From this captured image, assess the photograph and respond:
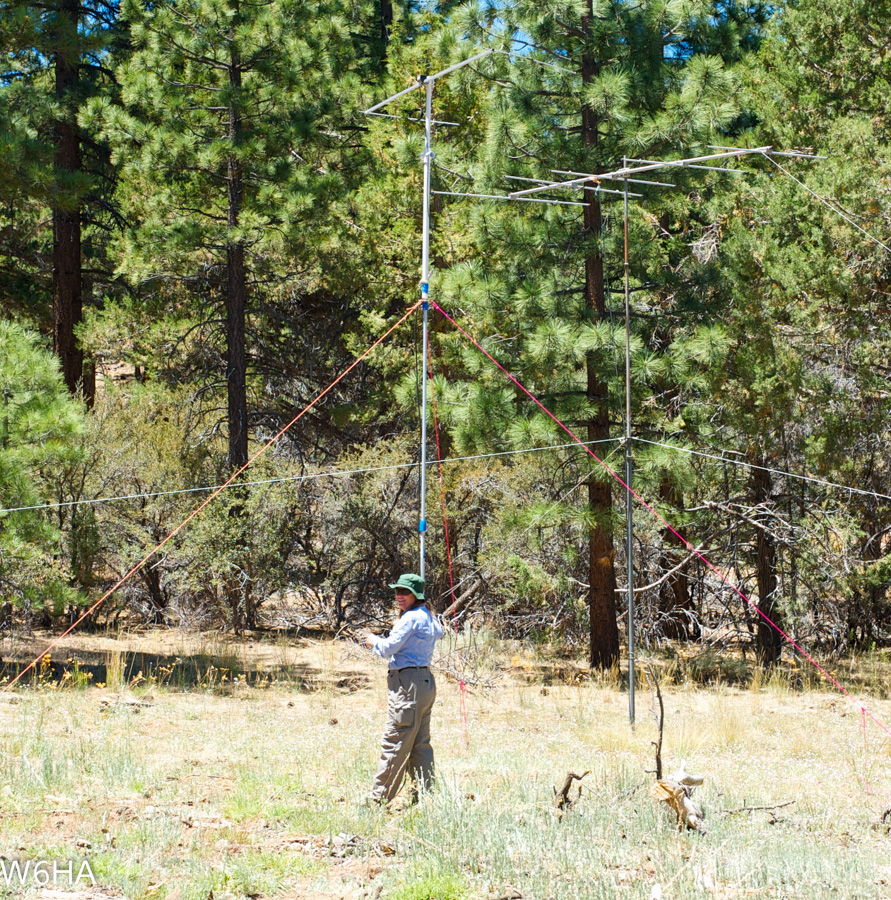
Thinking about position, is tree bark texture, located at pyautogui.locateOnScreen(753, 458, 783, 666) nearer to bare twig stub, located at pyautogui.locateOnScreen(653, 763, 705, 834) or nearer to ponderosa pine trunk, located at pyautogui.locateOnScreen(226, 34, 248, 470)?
ponderosa pine trunk, located at pyautogui.locateOnScreen(226, 34, 248, 470)

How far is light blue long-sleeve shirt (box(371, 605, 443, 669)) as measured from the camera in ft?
21.2

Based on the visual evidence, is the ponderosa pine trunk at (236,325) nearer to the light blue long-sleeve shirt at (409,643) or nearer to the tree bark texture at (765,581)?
the tree bark texture at (765,581)

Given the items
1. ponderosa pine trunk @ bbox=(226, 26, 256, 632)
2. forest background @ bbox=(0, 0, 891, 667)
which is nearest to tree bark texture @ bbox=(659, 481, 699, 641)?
forest background @ bbox=(0, 0, 891, 667)

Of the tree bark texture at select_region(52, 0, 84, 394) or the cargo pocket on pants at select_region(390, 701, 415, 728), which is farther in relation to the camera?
the tree bark texture at select_region(52, 0, 84, 394)

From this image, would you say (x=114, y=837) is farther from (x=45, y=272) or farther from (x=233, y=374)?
(x=45, y=272)

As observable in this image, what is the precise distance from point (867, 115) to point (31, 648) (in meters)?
12.5

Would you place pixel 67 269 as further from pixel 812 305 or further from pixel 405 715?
pixel 405 715

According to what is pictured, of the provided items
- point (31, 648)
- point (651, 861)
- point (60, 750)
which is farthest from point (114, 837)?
point (31, 648)

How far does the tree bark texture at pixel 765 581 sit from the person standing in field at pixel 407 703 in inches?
357

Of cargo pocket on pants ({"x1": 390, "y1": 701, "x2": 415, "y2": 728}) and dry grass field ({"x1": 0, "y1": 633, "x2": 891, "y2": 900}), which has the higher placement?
cargo pocket on pants ({"x1": 390, "y1": 701, "x2": 415, "y2": 728})

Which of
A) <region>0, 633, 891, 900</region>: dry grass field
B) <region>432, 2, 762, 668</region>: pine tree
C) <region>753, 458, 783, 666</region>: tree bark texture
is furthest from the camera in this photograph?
<region>753, 458, 783, 666</region>: tree bark texture

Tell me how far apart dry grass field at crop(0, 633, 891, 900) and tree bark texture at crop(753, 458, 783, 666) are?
2537 mm

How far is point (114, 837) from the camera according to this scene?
18.8 ft

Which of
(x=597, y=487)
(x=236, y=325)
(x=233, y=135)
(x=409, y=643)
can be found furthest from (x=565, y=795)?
(x=233, y=135)
